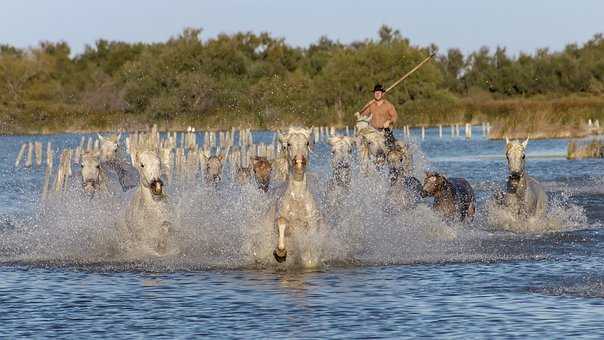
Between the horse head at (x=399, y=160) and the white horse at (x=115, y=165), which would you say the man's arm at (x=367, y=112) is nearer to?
the horse head at (x=399, y=160)

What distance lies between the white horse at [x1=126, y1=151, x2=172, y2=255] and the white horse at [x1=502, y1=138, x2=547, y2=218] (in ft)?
21.5

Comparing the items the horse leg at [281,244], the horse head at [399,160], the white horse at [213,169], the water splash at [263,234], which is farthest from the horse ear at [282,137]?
the white horse at [213,169]

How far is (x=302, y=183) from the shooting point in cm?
1620

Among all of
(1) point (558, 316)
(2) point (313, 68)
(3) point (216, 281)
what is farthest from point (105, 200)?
(2) point (313, 68)

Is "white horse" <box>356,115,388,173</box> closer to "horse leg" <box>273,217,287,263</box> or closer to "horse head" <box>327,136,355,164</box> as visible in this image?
"horse head" <box>327,136,355,164</box>

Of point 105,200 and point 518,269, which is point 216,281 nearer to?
point 518,269

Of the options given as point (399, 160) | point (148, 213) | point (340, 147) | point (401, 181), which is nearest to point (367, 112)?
point (399, 160)

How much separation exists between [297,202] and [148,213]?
→ 2260mm

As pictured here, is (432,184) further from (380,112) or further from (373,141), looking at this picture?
(380,112)

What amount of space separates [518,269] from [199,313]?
4.77 metres

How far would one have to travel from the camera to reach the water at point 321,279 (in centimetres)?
1254

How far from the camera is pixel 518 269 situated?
16.2m

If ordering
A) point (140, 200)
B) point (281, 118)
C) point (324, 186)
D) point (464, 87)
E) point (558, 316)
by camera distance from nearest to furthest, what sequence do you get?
point (558, 316) → point (140, 200) → point (324, 186) → point (281, 118) → point (464, 87)

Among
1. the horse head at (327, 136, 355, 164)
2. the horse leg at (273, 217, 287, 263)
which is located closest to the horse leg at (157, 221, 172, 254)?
the horse leg at (273, 217, 287, 263)
